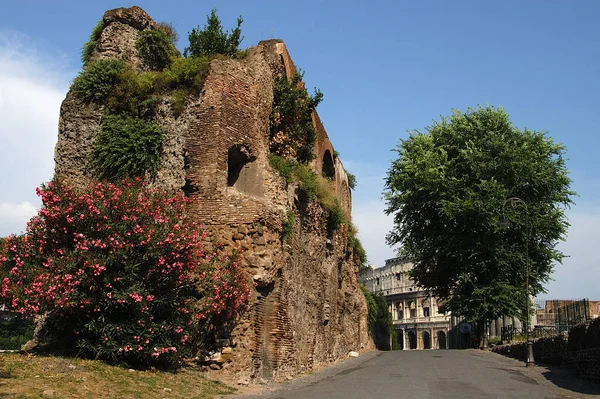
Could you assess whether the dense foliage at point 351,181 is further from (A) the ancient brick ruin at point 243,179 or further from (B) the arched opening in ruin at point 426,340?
(B) the arched opening in ruin at point 426,340

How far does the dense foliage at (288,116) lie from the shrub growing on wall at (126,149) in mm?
4679

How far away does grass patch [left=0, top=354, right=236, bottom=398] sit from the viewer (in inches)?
384

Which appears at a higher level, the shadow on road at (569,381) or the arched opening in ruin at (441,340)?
the shadow on road at (569,381)

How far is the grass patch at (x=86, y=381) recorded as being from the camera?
974 cm

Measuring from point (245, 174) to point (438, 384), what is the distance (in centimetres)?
805

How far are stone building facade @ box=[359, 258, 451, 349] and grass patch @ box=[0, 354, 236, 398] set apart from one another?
77.4 metres

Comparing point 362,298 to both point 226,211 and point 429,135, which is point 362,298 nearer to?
point 429,135

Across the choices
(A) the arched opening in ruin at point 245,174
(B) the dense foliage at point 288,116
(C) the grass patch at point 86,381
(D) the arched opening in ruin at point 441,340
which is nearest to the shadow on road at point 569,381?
(C) the grass patch at point 86,381

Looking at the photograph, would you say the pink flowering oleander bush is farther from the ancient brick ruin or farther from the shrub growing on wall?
the shrub growing on wall

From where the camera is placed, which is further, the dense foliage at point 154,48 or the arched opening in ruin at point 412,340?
the arched opening in ruin at point 412,340

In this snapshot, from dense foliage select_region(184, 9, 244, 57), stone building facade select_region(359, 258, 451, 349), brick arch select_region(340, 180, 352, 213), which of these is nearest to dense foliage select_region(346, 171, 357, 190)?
brick arch select_region(340, 180, 352, 213)

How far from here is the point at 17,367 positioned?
1066 centimetres

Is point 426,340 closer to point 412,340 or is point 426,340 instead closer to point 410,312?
point 412,340

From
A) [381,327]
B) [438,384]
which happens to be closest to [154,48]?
[438,384]
